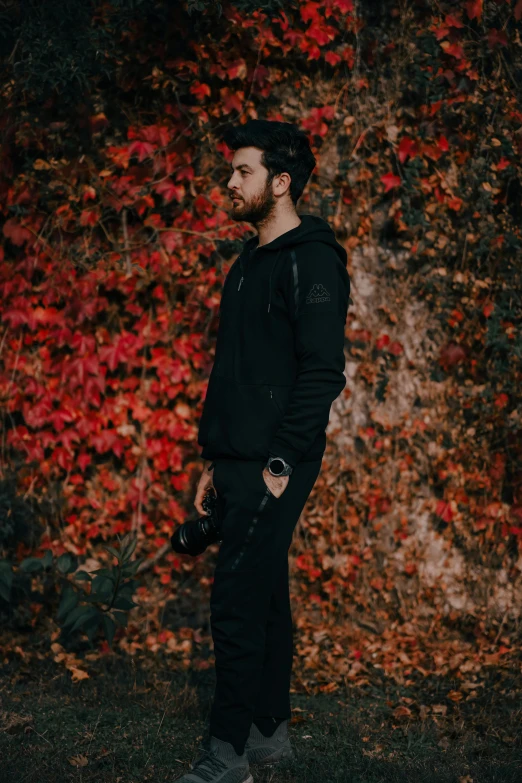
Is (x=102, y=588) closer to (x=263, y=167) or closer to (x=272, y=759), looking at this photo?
(x=272, y=759)

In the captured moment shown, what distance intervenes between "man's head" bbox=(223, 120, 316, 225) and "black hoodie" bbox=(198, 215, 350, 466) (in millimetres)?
125

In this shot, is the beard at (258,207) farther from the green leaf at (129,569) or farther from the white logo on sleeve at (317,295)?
the green leaf at (129,569)

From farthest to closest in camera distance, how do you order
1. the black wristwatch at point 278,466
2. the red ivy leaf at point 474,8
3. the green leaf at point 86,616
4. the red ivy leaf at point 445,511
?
the red ivy leaf at point 445,511 → the red ivy leaf at point 474,8 → the green leaf at point 86,616 → the black wristwatch at point 278,466

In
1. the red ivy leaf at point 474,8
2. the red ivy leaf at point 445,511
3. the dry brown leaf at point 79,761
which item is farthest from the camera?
the red ivy leaf at point 445,511

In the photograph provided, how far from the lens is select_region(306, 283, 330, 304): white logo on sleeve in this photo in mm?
2723

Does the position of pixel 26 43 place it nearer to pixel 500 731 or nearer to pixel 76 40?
pixel 76 40

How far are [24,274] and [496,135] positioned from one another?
270cm

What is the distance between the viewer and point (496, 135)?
4.75 m

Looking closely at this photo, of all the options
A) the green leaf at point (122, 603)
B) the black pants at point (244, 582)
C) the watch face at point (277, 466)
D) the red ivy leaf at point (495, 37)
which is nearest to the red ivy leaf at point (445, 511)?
the green leaf at point (122, 603)

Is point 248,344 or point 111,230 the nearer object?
point 248,344

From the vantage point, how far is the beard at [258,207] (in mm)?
2922

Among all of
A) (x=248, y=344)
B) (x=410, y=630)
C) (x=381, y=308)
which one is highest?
(x=248, y=344)

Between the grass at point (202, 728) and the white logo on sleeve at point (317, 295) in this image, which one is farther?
the grass at point (202, 728)

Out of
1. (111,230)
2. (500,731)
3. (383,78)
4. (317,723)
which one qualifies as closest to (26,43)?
(111,230)
